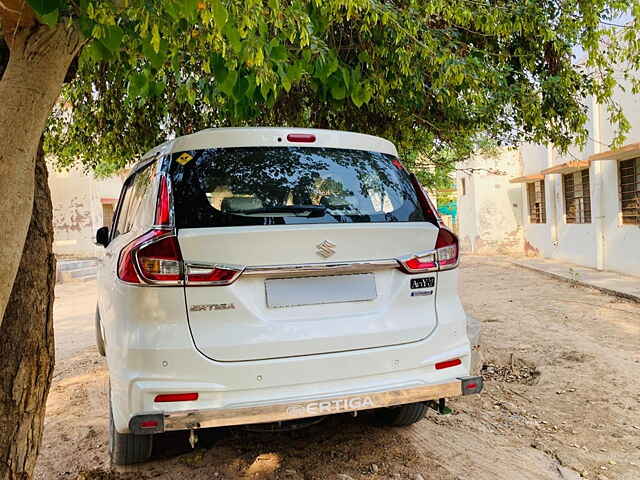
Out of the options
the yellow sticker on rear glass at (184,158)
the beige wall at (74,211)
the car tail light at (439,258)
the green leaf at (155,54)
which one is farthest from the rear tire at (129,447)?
the beige wall at (74,211)

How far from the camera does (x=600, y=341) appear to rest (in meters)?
6.15

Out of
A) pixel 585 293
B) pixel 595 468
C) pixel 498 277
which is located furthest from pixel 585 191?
pixel 595 468

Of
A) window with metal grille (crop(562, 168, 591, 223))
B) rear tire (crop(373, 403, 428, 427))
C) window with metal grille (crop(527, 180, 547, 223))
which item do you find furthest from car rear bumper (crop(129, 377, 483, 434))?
window with metal grille (crop(527, 180, 547, 223))

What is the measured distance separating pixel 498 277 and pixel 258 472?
1157 centimetres

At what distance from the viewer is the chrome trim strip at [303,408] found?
224cm

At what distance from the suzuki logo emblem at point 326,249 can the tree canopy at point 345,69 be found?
36.5 inches

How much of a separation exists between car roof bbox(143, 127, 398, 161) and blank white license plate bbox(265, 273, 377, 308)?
A: 75 centimetres

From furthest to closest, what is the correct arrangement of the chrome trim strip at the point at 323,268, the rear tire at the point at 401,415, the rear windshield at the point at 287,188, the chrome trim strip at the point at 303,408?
the rear tire at the point at 401,415
the rear windshield at the point at 287,188
the chrome trim strip at the point at 323,268
the chrome trim strip at the point at 303,408

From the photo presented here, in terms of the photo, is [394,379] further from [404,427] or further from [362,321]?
[404,427]

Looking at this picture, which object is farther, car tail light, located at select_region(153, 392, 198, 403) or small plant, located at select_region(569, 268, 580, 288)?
small plant, located at select_region(569, 268, 580, 288)

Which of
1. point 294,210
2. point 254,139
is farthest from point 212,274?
point 254,139

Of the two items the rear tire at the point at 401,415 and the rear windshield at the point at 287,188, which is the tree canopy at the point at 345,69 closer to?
the rear windshield at the point at 287,188

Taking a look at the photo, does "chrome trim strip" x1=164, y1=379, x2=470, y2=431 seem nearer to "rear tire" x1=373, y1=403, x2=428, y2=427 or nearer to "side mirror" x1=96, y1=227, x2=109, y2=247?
"rear tire" x1=373, y1=403, x2=428, y2=427

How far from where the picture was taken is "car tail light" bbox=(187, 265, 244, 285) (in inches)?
90.4
